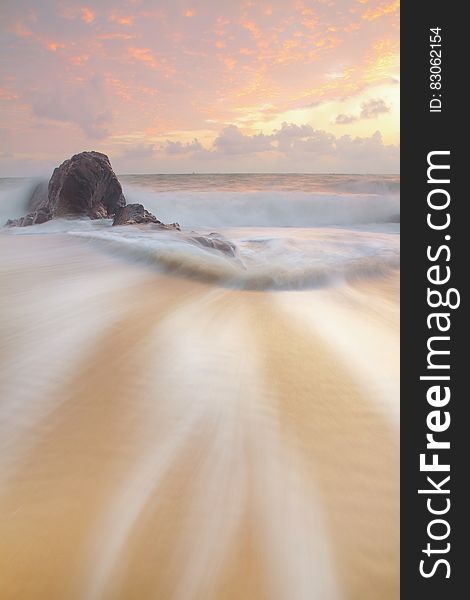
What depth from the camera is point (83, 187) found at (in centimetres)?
→ 643

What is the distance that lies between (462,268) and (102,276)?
228cm

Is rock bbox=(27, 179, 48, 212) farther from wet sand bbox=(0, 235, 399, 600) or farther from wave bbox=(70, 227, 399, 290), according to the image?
wet sand bbox=(0, 235, 399, 600)

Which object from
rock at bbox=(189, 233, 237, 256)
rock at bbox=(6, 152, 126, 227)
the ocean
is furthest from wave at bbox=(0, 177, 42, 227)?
the ocean

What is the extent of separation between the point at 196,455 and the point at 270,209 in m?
12.5

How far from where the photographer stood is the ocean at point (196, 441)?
847mm

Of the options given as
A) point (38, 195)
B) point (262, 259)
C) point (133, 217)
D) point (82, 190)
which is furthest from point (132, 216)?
point (38, 195)

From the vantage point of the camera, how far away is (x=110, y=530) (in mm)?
908

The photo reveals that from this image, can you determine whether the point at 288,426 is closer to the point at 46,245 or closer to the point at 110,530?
the point at 110,530

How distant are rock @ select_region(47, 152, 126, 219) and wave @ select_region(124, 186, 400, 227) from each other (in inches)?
136

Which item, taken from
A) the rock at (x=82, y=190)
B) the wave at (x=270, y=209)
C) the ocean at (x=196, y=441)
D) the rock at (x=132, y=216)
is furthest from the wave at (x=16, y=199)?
the ocean at (x=196, y=441)

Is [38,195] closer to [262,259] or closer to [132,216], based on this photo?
[132,216]

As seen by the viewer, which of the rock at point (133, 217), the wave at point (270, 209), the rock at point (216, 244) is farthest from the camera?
the wave at point (270, 209)

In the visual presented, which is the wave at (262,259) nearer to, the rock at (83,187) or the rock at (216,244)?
the rock at (216,244)

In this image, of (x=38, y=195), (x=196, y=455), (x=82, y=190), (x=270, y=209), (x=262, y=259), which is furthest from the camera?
(x=270, y=209)
